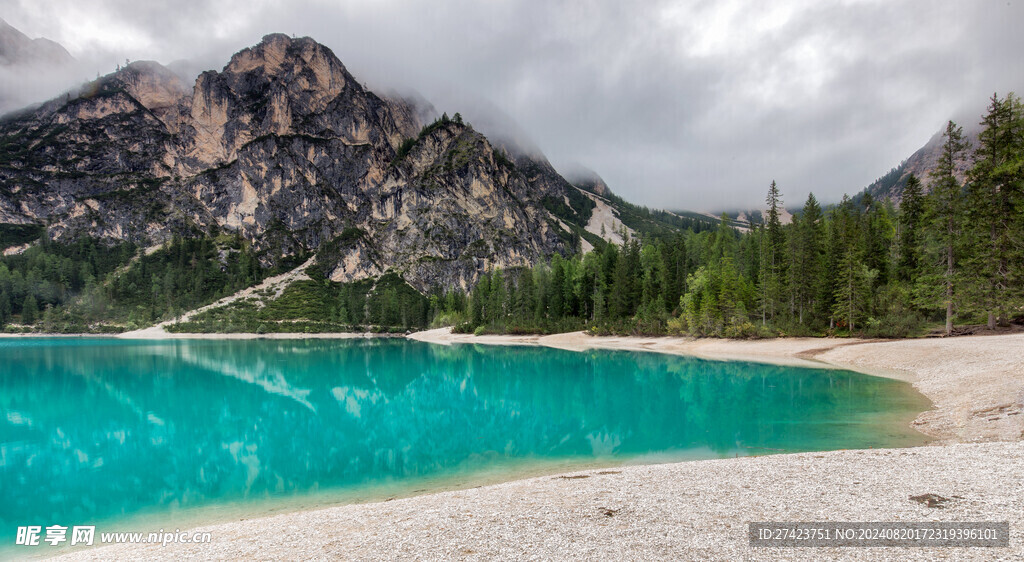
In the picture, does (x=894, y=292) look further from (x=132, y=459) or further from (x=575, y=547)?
(x=132, y=459)

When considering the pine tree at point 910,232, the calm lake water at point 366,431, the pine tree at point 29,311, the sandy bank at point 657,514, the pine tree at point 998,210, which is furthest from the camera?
the pine tree at point 29,311

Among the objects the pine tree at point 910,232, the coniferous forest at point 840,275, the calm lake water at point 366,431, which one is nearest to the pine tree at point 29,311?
the calm lake water at point 366,431

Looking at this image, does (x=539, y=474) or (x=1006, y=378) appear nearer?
(x=539, y=474)

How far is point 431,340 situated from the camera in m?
99.8

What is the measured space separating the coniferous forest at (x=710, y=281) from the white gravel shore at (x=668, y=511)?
3057 cm

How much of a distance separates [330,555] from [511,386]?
2819cm

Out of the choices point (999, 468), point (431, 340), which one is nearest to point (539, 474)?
point (999, 468)

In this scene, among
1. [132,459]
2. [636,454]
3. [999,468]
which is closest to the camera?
[999,468]

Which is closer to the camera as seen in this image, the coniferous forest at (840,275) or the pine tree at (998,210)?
the pine tree at (998,210)

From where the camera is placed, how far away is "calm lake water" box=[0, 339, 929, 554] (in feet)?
46.3

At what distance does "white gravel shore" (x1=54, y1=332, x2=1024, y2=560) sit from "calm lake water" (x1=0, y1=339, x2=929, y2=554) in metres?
2.82

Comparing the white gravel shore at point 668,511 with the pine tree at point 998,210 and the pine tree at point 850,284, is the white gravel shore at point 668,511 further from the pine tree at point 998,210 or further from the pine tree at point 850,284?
the pine tree at point 850,284

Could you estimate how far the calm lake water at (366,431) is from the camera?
46.3 ft

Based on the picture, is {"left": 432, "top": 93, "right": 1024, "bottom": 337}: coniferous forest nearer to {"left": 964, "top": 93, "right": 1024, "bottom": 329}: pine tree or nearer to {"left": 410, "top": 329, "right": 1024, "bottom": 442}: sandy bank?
{"left": 964, "top": 93, "right": 1024, "bottom": 329}: pine tree
